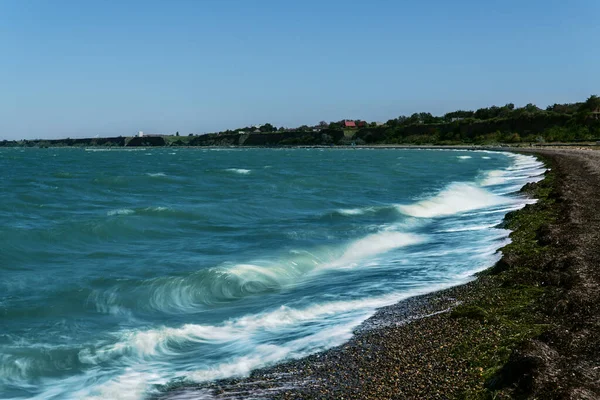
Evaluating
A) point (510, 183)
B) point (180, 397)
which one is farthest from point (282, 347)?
point (510, 183)

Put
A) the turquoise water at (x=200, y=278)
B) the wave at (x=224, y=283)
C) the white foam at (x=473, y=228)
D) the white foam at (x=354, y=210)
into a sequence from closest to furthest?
the turquoise water at (x=200, y=278) < the wave at (x=224, y=283) < the white foam at (x=473, y=228) < the white foam at (x=354, y=210)

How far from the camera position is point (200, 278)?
48.6 feet

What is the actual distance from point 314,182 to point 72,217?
74.2 feet

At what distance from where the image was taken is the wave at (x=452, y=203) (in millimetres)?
27984

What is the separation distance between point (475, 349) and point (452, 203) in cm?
2441

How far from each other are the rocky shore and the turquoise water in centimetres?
72

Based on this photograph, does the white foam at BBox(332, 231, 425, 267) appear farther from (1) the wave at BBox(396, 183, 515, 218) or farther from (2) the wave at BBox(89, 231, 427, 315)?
(1) the wave at BBox(396, 183, 515, 218)

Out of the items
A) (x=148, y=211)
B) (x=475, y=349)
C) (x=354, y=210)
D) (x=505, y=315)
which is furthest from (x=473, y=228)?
(x=148, y=211)

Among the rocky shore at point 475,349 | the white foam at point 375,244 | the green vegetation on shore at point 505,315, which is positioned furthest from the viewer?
the white foam at point 375,244

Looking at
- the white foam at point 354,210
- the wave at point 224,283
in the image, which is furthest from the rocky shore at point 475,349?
the white foam at point 354,210

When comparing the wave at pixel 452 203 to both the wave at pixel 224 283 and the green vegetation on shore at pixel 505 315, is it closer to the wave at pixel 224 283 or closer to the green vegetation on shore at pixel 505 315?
the wave at pixel 224 283

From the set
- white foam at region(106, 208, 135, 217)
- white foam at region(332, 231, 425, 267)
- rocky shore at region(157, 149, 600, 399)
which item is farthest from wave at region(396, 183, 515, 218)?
rocky shore at region(157, 149, 600, 399)

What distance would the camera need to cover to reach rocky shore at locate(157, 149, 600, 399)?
21.9 ft

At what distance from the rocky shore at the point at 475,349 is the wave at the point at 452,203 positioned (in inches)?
601
